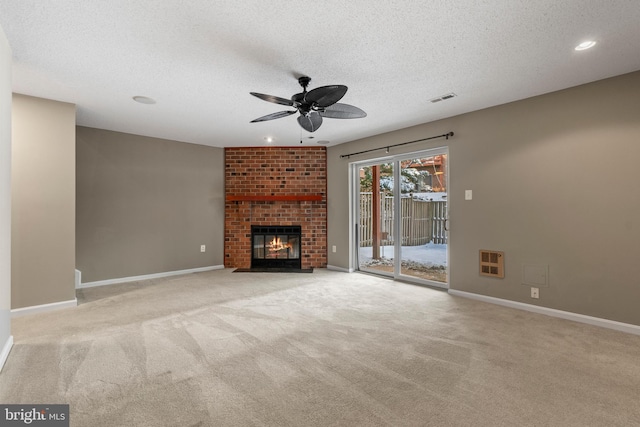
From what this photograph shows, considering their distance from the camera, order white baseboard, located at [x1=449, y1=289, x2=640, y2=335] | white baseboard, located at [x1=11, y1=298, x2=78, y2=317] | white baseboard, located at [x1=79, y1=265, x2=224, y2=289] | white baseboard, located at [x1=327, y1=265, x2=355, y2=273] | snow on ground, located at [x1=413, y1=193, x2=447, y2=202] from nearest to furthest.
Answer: white baseboard, located at [x1=449, y1=289, x2=640, y2=335] → white baseboard, located at [x1=11, y1=298, x2=78, y2=317] → snow on ground, located at [x1=413, y1=193, x2=447, y2=202] → white baseboard, located at [x1=79, y1=265, x2=224, y2=289] → white baseboard, located at [x1=327, y1=265, x2=355, y2=273]

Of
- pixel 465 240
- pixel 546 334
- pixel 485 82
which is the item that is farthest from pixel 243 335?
pixel 485 82

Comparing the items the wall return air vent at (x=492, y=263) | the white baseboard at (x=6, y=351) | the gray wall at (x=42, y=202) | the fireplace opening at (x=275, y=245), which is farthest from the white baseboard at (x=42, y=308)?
the wall return air vent at (x=492, y=263)

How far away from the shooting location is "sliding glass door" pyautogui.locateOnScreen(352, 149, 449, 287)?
445 centimetres

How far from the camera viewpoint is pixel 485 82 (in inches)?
118

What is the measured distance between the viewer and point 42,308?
3352mm

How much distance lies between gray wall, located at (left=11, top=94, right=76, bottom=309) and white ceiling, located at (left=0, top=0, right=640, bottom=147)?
11.5 inches

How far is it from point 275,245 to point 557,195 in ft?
15.0

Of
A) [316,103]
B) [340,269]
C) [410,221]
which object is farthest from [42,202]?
[410,221]

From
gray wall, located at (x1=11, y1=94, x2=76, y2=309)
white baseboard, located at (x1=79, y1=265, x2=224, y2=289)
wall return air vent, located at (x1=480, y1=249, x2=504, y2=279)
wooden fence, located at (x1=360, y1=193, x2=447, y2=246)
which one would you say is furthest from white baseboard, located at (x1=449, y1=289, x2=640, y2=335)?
gray wall, located at (x1=11, y1=94, x2=76, y2=309)

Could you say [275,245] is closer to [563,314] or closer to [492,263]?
[492,263]

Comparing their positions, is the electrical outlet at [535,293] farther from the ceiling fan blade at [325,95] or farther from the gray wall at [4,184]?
the gray wall at [4,184]

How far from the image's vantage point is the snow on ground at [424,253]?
14.6 ft

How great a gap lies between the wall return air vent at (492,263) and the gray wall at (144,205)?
463 centimetres

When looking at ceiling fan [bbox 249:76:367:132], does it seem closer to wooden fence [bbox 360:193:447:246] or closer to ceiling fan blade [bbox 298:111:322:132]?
ceiling fan blade [bbox 298:111:322:132]
